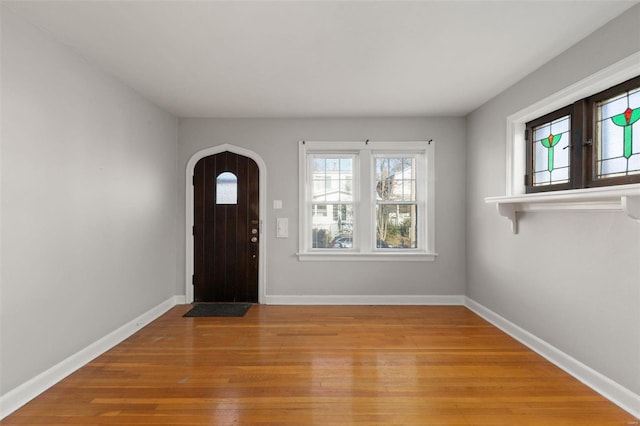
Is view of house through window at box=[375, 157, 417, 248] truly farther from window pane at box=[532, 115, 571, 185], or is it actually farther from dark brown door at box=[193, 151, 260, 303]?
dark brown door at box=[193, 151, 260, 303]

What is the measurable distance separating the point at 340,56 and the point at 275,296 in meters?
3.15

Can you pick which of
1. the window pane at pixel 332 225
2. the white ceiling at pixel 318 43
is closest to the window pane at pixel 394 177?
the window pane at pixel 332 225

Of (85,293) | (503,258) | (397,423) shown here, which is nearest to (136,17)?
(85,293)

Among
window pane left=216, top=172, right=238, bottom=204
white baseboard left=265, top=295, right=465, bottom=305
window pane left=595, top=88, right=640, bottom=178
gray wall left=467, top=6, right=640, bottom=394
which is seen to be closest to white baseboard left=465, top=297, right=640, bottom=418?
gray wall left=467, top=6, right=640, bottom=394

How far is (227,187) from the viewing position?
4.54 meters

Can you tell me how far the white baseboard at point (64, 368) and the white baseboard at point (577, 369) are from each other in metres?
3.97

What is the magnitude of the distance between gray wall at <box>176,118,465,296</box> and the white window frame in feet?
0.29

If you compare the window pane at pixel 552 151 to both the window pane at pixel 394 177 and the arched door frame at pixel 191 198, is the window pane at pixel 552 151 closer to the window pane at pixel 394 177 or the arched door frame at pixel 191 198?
the window pane at pixel 394 177

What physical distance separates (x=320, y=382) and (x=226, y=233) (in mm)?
2624

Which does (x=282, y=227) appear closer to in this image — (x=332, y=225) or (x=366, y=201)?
(x=332, y=225)

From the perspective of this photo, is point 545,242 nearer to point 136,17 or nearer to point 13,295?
point 136,17

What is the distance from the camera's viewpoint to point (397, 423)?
201 centimetres

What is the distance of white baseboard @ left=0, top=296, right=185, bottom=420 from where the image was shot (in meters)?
2.11

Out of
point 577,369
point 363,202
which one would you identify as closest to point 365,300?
point 363,202
